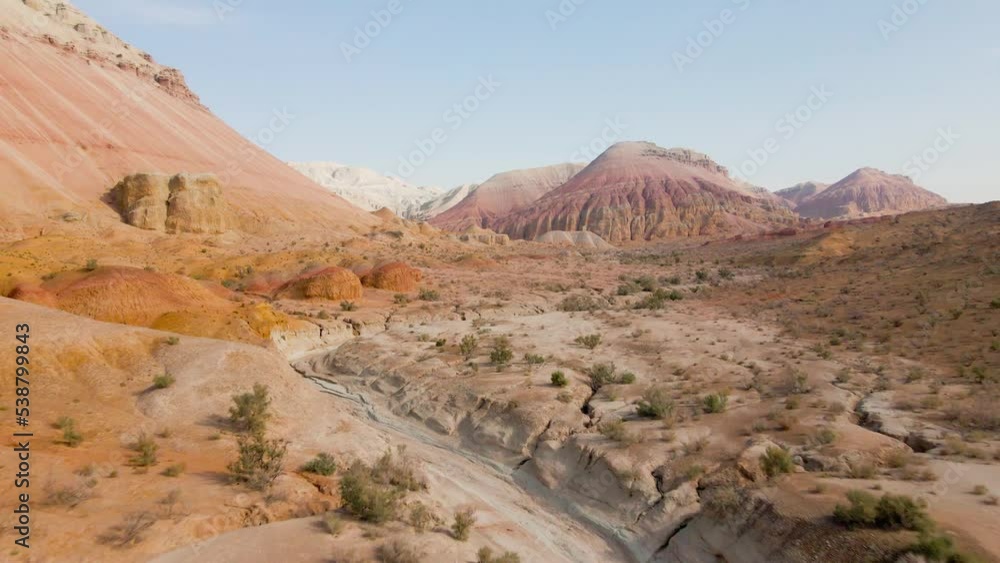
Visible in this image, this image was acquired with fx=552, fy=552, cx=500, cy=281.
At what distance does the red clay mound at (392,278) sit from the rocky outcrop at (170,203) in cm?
2386

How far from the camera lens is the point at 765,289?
33.2 meters

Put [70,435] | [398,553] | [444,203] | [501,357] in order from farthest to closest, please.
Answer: [444,203] → [501,357] → [70,435] → [398,553]

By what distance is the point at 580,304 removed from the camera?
29.0 m

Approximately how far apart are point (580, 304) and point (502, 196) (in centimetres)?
13356

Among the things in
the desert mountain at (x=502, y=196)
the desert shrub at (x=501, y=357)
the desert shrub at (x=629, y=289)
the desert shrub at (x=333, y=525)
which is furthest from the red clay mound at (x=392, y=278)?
the desert mountain at (x=502, y=196)

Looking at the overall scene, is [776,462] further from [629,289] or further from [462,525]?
[629,289]

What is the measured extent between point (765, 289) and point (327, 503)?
101 feet

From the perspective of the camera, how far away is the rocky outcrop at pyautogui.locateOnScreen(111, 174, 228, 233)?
151ft

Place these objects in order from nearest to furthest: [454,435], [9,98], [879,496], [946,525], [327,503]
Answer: [946,525]
[879,496]
[327,503]
[454,435]
[9,98]

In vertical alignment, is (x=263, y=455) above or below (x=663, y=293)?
below

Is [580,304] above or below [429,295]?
above

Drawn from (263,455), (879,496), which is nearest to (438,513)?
(263,455)

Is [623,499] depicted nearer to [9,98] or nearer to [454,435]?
[454,435]

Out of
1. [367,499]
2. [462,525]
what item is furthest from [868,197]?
[367,499]
